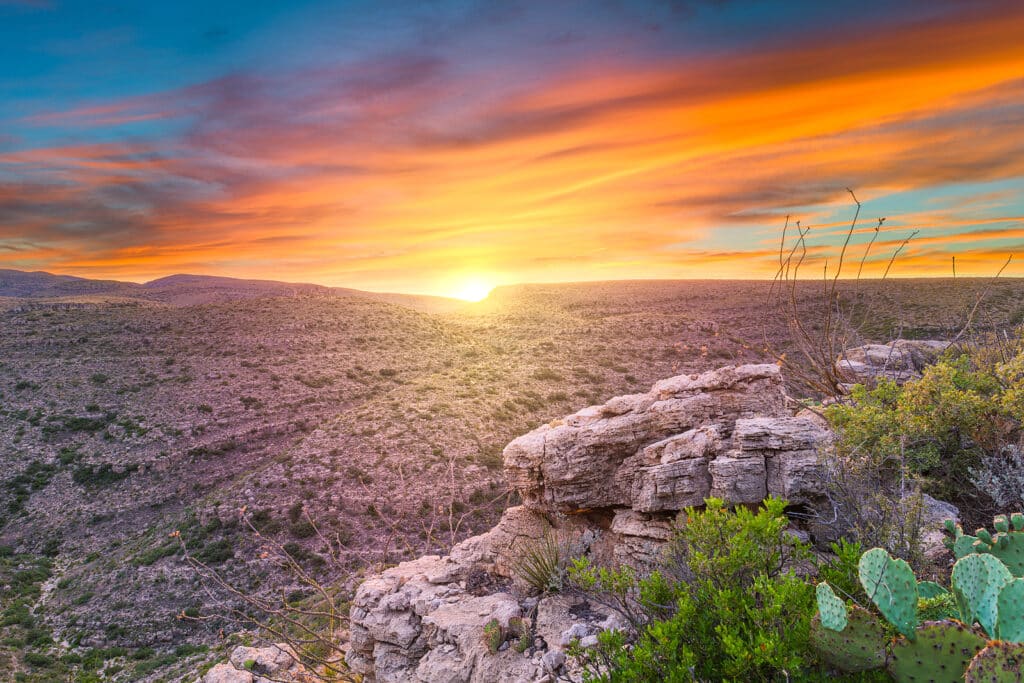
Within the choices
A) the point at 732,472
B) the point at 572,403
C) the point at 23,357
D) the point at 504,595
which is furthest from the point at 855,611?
the point at 23,357

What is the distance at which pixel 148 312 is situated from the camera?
45.2 m

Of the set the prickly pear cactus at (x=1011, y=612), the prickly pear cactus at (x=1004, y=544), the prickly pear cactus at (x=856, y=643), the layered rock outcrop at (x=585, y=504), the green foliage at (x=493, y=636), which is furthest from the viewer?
the layered rock outcrop at (x=585, y=504)

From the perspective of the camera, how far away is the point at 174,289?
4555 inches

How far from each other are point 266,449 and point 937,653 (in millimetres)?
26063

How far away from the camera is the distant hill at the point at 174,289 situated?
105438 mm

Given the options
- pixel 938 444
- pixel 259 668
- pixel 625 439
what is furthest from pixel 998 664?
pixel 259 668

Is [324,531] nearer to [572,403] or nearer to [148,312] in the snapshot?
[572,403]

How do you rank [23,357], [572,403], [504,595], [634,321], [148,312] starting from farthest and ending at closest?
[634,321] < [148,312] < [23,357] < [572,403] < [504,595]

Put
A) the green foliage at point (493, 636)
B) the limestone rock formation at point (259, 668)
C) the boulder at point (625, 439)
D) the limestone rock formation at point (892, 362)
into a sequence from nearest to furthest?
1. the green foliage at point (493, 636)
2. the boulder at point (625, 439)
3. the limestone rock formation at point (259, 668)
4. the limestone rock formation at point (892, 362)

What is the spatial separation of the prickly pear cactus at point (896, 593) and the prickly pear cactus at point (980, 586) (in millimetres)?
381

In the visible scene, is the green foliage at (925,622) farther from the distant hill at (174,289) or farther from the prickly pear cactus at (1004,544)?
the distant hill at (174,289)

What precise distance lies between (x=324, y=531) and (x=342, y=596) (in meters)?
4.89

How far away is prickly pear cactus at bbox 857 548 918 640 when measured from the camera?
139 inches

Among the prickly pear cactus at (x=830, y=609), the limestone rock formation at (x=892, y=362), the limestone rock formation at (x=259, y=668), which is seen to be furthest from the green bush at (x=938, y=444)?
the limestone rock formation at (x=259, y=668)
